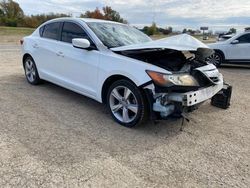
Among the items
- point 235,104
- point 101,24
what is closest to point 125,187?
point 101,24

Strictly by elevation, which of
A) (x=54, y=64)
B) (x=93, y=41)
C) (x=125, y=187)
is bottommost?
(x=125, y=187)

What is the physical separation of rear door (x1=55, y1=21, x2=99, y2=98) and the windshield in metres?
0.21

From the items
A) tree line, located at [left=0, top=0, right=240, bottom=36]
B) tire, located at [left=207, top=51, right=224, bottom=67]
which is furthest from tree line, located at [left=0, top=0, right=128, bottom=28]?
tire, located at [left=207, top=51, right=224, bottom=67]

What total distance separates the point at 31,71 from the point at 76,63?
2095 mm

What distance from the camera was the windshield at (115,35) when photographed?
4.67 meters

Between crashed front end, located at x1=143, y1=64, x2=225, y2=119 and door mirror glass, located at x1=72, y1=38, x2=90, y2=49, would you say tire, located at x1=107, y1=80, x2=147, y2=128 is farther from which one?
door mirror glass, located at x1=72, y1=38, x2=90, y2=49

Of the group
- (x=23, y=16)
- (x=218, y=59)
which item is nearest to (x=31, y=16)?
(x=23, y=16)

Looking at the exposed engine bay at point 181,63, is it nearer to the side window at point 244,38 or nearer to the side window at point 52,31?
the side window at point 52,31

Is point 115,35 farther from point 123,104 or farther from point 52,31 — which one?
point 52,31

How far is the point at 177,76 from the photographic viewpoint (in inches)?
149

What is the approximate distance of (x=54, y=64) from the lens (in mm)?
5492

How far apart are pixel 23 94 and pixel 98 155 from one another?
3060 millimetres

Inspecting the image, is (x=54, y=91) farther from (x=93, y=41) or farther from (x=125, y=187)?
(x=125, y=187)

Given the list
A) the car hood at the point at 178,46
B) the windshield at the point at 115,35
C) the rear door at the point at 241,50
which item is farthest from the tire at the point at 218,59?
the car hood at the point at 178,46
